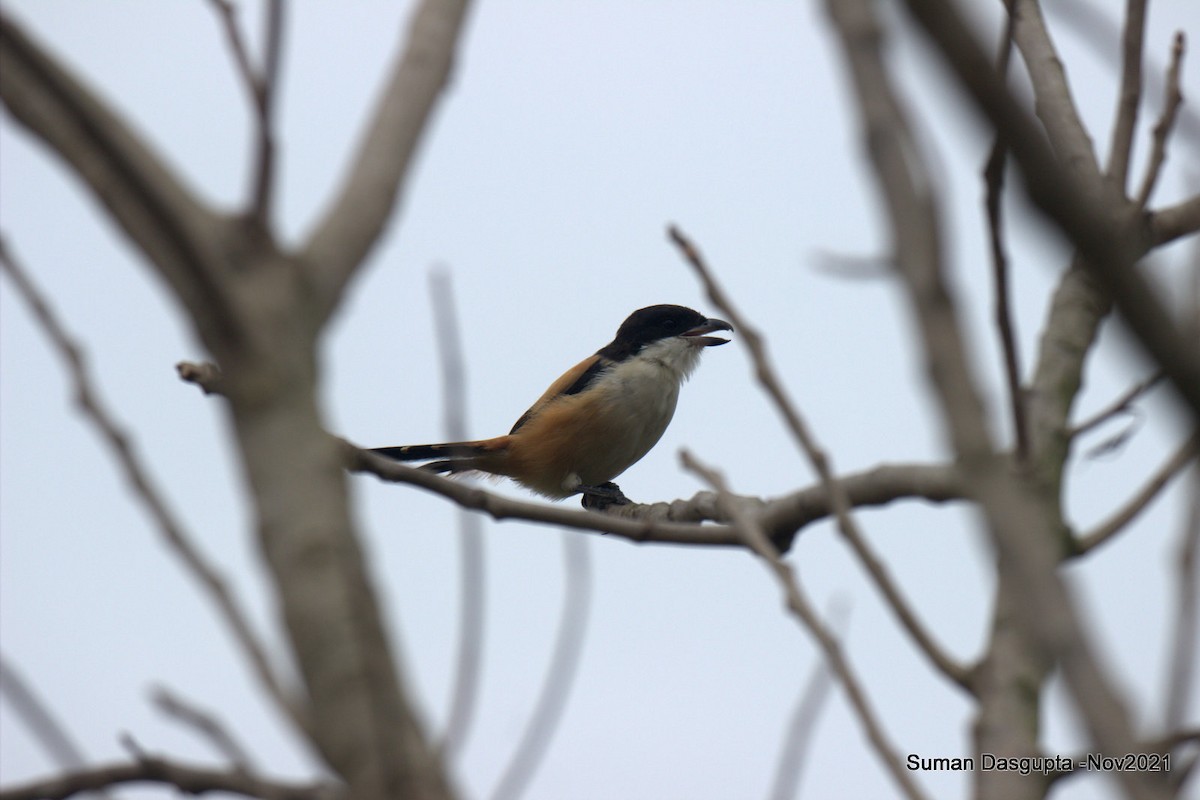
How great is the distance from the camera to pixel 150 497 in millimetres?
1723

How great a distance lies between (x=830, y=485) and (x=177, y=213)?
1007 mm

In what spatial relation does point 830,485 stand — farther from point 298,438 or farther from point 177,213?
point 177,213

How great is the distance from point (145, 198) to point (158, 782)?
121 cm

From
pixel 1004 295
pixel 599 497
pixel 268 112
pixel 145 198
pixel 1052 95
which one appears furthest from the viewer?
pixel 599 497

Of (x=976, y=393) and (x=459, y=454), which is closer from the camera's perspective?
(x=976, y=393)

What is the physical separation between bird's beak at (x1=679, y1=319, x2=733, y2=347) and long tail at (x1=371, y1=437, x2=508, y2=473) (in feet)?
5.31

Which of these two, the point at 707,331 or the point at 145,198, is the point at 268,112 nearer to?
the point at 145,198

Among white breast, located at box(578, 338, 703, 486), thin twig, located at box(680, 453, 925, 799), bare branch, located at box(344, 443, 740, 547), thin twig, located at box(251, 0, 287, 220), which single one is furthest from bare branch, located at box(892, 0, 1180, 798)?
white breast, located at box(578, 338, 703, 486)

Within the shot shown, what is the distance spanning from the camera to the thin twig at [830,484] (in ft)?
5.99

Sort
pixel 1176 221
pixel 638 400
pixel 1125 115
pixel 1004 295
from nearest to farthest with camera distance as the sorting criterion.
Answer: pixel 1004 295
pixel 1125 115
pixel 1176 221
pixel 638 400

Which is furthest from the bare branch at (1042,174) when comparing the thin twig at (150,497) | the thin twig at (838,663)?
the thin twig at (150,497)

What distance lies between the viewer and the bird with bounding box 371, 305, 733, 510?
336 inches

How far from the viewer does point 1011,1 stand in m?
2.35

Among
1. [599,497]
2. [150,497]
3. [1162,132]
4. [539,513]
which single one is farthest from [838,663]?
[599,497]
